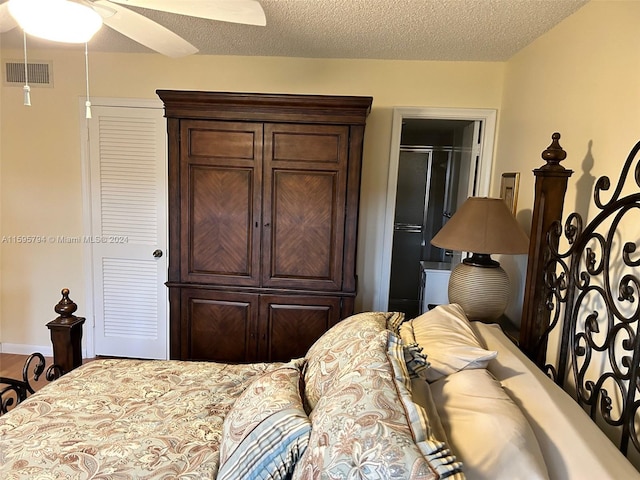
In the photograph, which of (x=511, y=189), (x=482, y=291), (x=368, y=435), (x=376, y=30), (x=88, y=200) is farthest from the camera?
(x=88, y=200)

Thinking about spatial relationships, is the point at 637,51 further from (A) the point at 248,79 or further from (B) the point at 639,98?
(A) the point at 248,79

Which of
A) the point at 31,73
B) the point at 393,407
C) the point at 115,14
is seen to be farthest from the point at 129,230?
the point at 393,407

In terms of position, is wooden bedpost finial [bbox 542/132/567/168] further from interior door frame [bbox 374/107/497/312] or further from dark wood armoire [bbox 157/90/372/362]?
interior door frame [bbox 374/107/497/312]

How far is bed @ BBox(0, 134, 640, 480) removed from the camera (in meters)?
0.94

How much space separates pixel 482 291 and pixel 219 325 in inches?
67.4

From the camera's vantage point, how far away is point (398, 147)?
3162mm

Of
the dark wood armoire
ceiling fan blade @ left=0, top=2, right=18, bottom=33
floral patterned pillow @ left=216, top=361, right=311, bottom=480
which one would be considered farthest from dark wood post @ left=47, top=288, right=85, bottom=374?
ceiling fan blade @ left=0, top=2, right=18, bottom=33

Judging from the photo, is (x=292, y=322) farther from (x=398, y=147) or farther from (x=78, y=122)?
(x=78, y=122)

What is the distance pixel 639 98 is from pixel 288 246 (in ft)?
6.37

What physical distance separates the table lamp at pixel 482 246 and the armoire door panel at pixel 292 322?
0.93 meters

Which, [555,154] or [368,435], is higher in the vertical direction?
[555,154]

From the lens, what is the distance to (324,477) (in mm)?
936

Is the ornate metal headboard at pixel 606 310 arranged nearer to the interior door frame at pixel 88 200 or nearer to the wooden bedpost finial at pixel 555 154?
the wooden bedpost finial at pixel 555 154

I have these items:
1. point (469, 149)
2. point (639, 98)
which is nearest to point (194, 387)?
point (639, 98)
